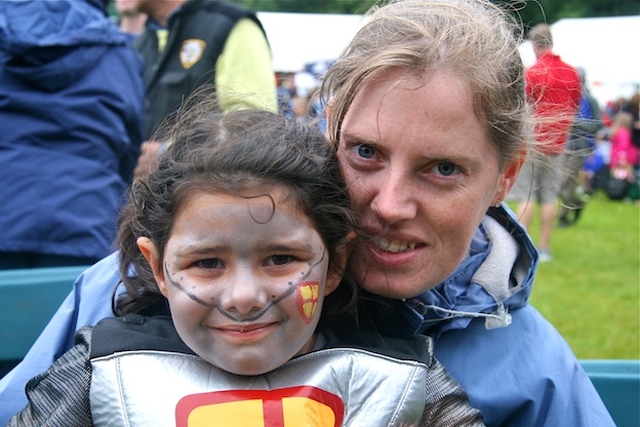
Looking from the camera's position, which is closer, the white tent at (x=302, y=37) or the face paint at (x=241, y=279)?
the face paint at (x=241, y=279)

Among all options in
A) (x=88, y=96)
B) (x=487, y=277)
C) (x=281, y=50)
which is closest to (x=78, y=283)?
(x=487, y=277)

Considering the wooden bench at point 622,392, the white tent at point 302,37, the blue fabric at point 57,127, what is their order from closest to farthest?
the wooden bench at point 622,392
the blue fabric at point 57,127
the white tent at point 302,37

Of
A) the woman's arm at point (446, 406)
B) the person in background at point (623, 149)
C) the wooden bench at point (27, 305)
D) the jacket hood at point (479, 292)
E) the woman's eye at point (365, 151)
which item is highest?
the woman's eye at point (365, 151)

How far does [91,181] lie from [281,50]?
57.8 feet

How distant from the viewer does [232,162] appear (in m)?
A: 1.71

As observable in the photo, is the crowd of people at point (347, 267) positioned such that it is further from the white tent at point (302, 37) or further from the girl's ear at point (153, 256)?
the white tent at point (302, 37)

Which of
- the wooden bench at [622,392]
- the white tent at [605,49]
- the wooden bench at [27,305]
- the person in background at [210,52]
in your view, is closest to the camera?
the wooden bench at [622,392]

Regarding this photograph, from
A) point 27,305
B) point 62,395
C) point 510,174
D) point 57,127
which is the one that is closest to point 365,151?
point 510,174

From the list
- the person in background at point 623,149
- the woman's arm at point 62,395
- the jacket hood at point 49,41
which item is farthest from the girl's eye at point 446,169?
the person in background at point 623,149

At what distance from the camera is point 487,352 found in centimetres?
201

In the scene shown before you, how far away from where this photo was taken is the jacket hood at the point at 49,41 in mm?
3225

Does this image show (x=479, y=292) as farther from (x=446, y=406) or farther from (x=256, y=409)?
(x=256, y=409)

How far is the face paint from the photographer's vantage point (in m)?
1.66

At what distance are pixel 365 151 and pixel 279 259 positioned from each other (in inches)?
12.0
